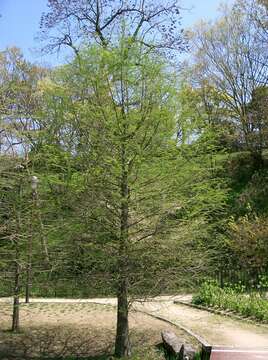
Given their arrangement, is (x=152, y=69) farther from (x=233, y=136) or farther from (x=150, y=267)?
(x=233, y=136)

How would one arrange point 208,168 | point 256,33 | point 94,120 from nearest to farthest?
point 94,120, point 208,168, point 256,33

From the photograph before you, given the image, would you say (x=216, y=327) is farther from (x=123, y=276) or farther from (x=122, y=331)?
(x=123, y=276)

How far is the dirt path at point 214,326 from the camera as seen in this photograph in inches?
381

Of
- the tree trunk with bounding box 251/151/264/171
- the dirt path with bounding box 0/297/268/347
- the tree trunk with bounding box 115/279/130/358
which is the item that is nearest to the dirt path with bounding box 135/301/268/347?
the dirt path with bounding box 0/297/268/347

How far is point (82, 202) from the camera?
29.1ft

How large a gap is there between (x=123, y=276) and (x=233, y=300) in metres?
5.26

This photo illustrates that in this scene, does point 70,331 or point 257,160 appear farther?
point 257,160

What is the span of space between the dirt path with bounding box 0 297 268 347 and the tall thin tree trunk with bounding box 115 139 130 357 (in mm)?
401

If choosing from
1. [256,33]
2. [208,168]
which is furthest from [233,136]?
[208,168]

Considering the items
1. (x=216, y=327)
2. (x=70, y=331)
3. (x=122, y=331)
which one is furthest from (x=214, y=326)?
(x=70, y=331)

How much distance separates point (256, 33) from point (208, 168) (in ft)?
70.8

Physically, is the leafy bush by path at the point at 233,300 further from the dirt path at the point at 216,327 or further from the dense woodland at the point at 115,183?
the dense woodland at the point at 115,183

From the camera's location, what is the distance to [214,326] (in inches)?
443

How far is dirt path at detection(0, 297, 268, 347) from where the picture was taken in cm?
968
